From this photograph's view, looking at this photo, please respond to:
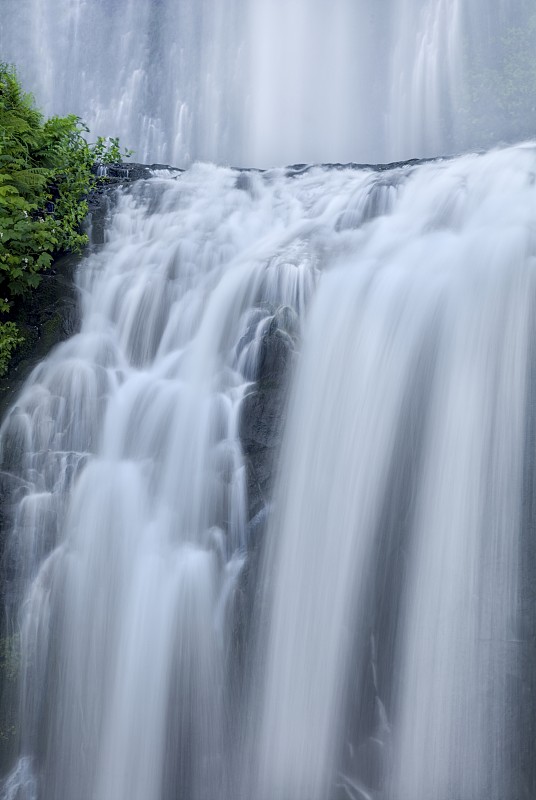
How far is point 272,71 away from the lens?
23.0 metres

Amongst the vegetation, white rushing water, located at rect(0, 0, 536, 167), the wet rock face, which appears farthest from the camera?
white rushing water, located at rect(0, 0, 536, 167)

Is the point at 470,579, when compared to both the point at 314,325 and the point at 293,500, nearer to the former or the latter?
the point at 293,500

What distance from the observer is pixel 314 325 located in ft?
26.8

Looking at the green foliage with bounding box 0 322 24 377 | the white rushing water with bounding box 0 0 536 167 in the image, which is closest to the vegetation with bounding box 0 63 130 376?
the green foliage with bounding box 0 322 24 377

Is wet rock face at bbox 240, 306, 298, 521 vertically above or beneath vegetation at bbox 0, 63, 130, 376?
beneath

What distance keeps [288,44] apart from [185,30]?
356cm

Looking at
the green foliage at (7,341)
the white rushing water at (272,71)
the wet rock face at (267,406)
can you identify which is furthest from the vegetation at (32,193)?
the white rushing water at (272,71)

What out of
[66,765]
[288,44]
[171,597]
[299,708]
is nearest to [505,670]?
[299,708]

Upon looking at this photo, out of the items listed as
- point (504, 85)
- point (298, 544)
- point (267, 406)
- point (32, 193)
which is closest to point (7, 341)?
point (32, 193)

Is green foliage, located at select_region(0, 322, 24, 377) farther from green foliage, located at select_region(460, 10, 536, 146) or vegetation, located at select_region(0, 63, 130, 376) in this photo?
green foliage, located at select_region(460, 10, 536, 146)

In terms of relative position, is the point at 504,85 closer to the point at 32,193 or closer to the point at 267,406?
the point at 32,193

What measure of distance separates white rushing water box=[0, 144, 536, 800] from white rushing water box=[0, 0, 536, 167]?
13622mm

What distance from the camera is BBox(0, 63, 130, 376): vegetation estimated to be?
968 centimetres

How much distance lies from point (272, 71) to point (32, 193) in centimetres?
1533
